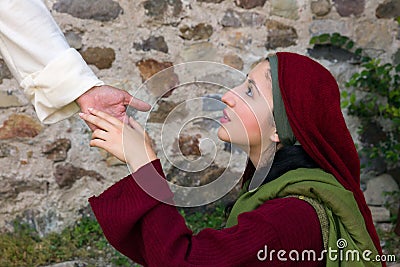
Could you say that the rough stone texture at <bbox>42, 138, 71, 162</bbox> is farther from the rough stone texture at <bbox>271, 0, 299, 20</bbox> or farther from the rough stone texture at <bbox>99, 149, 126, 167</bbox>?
the rough stone texture at <bbox>271, 0, 299, 20</bbox>

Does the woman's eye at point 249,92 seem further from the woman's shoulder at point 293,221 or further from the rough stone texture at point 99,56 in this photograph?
the rough stone texture at point 99,56

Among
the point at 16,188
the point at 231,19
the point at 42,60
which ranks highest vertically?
the point at 42,60

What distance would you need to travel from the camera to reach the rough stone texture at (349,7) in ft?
10.8

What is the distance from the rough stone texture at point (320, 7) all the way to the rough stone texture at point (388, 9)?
0.29 meters

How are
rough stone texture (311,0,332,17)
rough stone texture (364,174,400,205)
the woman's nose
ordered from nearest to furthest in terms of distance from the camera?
the woman's nose, rough stone texture (311,0,332,17), rough stone texture (364,174,400,205)

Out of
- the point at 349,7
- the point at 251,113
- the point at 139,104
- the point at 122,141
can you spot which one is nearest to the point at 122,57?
the point at 349,7

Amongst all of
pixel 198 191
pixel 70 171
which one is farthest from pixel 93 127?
pixel 70 171

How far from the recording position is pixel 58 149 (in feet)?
10.1

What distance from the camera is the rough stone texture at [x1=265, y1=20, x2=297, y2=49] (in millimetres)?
3262

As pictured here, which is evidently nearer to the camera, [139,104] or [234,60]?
[139,104]

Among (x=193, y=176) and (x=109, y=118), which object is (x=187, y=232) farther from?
(x=193, y=176)

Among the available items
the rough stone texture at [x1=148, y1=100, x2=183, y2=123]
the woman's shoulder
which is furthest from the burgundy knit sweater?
the rough stone texture at [x1=148, y1=100, x2=183, y2=123]

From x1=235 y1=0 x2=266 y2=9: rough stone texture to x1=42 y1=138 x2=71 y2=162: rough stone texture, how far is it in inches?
44.2

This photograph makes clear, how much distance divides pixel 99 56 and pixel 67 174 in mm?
614
